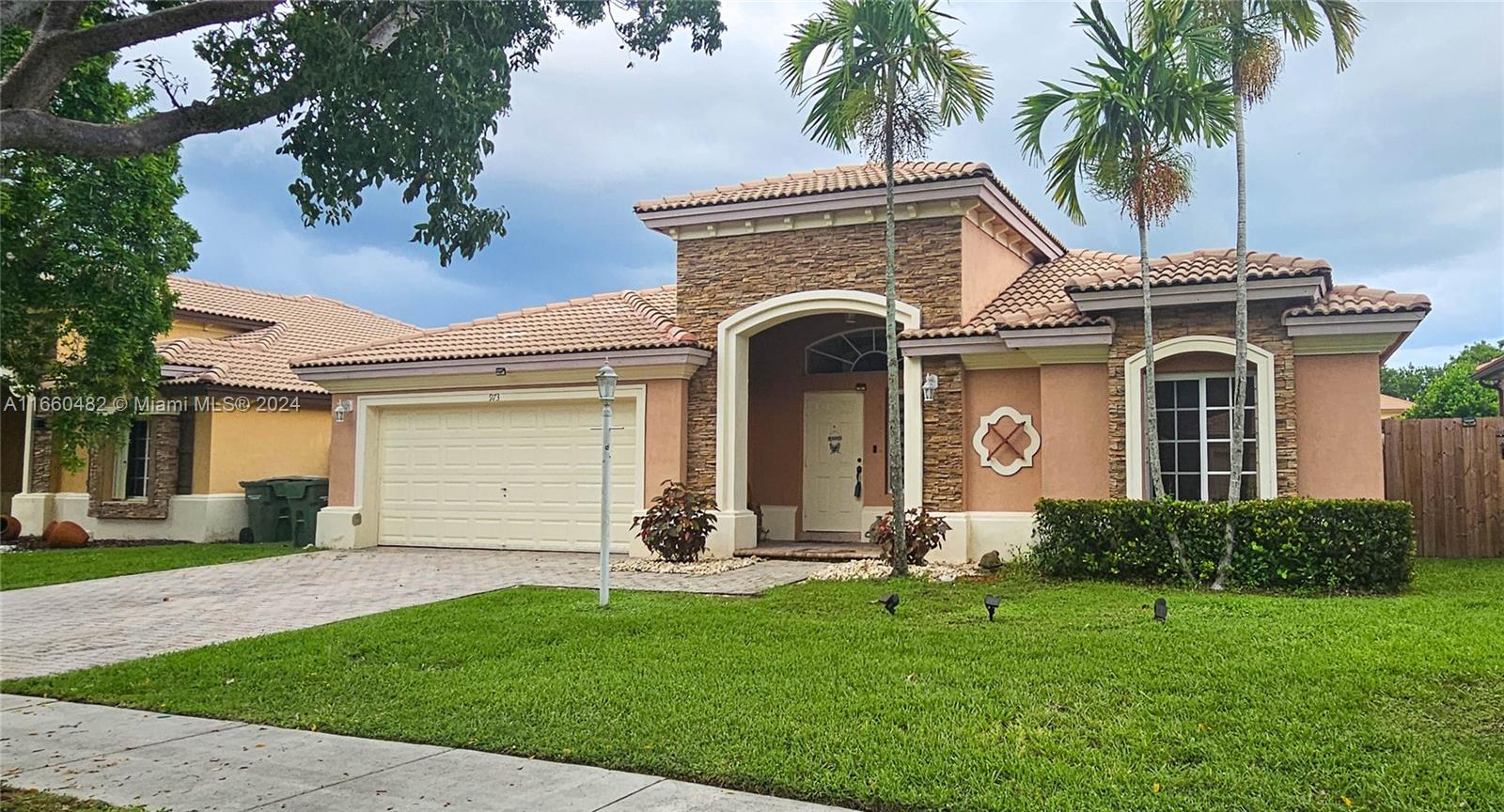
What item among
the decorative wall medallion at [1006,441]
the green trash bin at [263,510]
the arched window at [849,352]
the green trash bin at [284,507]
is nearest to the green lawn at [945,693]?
the decorative wall medallion at [1006,441]

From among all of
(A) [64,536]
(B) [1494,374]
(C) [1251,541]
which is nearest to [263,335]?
(A) [64,536]

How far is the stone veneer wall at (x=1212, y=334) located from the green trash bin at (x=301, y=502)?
14.3 m

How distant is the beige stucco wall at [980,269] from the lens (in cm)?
1465

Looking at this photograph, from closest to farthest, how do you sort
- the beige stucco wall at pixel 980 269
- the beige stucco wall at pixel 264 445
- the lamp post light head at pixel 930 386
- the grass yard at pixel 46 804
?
the grass yard at pixel 46 804 → the lamp post light head at pixel 930 386 → the beige stucco wall at pixel 980 269 → the beige stucco wall at pixel 264 445

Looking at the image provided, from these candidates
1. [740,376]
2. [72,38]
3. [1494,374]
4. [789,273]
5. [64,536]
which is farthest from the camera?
[1494,374]

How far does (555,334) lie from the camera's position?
56.7ft

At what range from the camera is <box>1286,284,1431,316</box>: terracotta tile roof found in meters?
11.5

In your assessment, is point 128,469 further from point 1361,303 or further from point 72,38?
point 1361,303

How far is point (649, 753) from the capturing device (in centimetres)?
565

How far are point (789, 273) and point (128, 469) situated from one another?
14817 mm

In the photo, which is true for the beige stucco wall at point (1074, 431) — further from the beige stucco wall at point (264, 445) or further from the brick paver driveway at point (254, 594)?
the beige stucco wall at point (264, 445)

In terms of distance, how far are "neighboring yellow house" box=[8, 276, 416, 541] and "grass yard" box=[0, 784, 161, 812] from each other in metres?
15.1

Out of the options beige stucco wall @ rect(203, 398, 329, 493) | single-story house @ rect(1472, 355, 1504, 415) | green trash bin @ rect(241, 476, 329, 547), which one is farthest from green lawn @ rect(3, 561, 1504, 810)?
single-story house @ rect(1472, 355, 1504, 415)

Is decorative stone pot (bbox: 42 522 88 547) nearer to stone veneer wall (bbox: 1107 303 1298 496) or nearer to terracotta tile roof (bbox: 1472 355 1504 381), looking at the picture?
stone veneer wall (bbox: 1107 303 1298 496)
